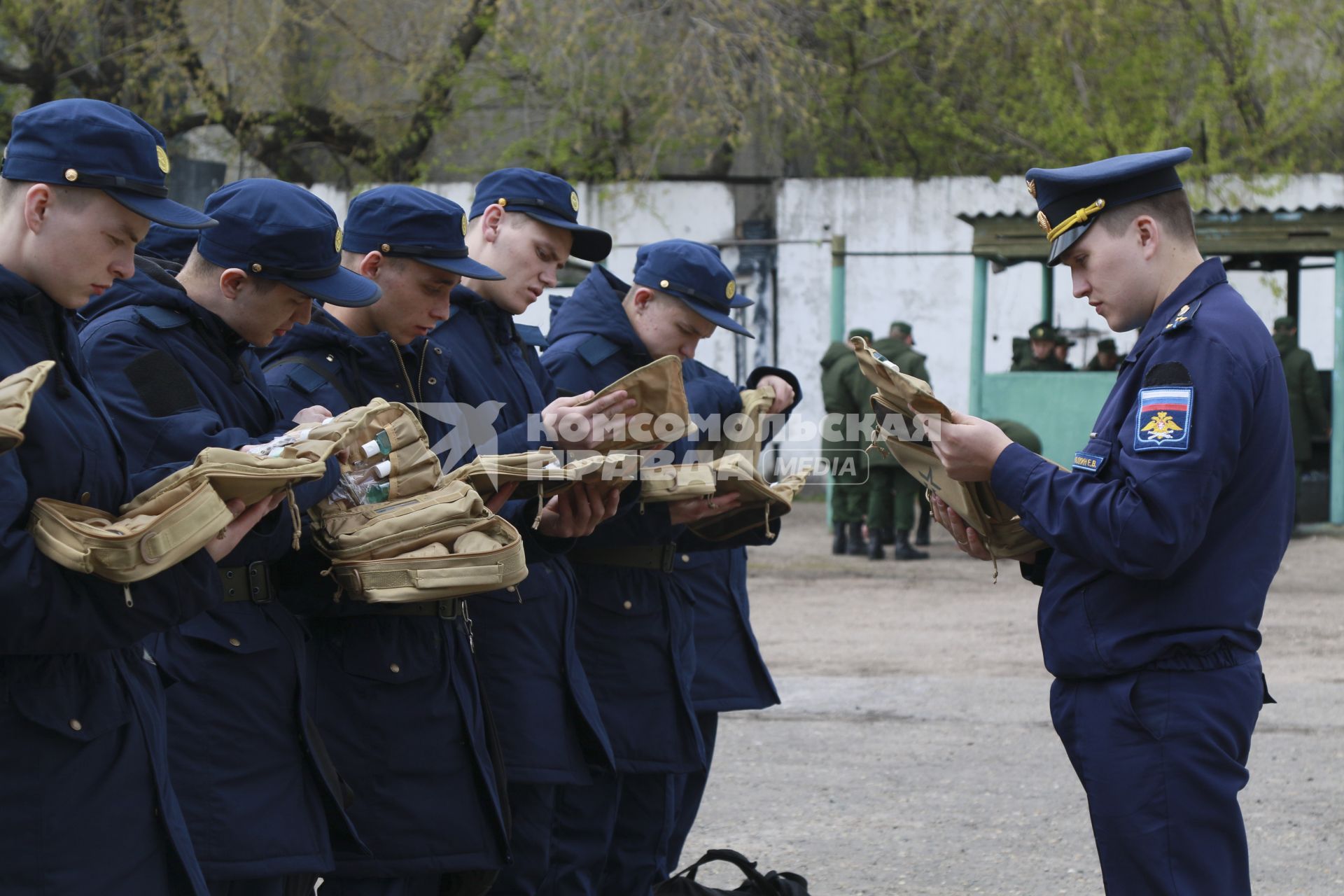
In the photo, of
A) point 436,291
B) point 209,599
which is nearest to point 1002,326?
point 436,291

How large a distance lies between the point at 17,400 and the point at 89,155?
52cm

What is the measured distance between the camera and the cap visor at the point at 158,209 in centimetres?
256

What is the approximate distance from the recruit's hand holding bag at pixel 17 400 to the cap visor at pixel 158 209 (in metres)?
0.36

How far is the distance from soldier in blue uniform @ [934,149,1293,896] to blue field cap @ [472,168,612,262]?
1.58 meters

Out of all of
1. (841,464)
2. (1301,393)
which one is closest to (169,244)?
(841,464)

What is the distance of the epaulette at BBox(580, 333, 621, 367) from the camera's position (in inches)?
186

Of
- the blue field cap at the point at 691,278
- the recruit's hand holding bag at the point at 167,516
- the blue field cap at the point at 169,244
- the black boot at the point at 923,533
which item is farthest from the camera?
the black boot at the point at 923,533

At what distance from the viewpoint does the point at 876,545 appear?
43.6 feet

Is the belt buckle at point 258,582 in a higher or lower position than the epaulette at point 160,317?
lower

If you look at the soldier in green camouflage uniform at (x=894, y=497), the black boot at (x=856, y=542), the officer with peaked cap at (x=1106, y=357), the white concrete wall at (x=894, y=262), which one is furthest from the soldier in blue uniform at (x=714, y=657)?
the white concrete wall at (x=894, y=262)

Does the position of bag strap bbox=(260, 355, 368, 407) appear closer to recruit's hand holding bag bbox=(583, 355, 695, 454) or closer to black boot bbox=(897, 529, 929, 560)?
recruit's hand holding bag bbox=(583, 355, 695, 454)

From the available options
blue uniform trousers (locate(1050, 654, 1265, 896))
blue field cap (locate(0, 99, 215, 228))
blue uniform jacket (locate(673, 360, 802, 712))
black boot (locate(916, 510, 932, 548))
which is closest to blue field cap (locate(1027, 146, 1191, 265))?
blue uniform trousers (locate(1050, 654, 1265, 896))

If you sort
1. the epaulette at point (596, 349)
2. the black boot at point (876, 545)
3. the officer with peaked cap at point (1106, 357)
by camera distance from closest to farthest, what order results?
the epaulette at point (596, 349), the black boot at point (876, 545), the officer with peaked cap at point (1106, 357)

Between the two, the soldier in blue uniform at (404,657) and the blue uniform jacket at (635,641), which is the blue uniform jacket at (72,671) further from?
the blue uniform jacket at (635,641)
